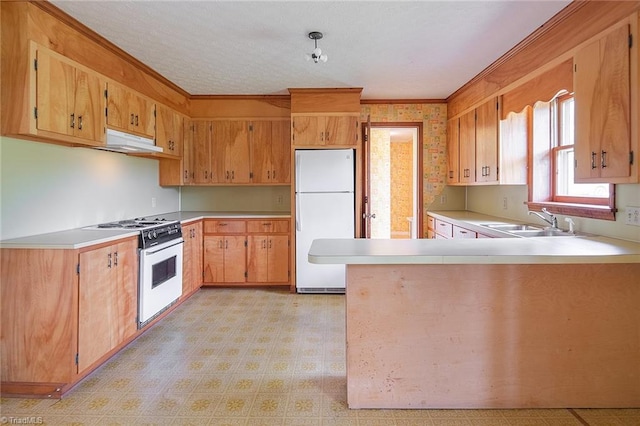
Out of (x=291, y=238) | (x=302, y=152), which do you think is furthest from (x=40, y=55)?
(x=291, y=238)

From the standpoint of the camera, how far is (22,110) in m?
2.26

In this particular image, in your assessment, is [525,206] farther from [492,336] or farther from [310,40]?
[310,40]

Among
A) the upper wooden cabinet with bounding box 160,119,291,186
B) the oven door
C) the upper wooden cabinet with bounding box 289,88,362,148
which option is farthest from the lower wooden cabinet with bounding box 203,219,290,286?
the upper wooden cabinet with bounding box 289,88,362,148

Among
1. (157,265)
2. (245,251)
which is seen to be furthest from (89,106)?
(245,251)

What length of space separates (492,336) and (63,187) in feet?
10.6

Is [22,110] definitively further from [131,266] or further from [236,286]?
[236,286]

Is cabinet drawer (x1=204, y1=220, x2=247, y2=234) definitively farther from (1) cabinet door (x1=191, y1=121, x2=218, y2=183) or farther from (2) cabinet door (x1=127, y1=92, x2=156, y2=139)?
(2) cabinet door (x1=127, y1=92, x2=156, y2=139)

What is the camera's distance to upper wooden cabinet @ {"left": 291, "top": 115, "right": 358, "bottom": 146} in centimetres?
430

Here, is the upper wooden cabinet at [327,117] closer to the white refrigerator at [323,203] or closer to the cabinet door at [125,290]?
the white refrigerator at [323,203]

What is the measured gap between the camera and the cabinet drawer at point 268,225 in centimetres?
443

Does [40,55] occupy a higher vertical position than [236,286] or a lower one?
higher

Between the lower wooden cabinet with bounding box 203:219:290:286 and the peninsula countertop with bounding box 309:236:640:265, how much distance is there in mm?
2407

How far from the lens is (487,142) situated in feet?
12.1

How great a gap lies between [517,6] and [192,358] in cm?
326
